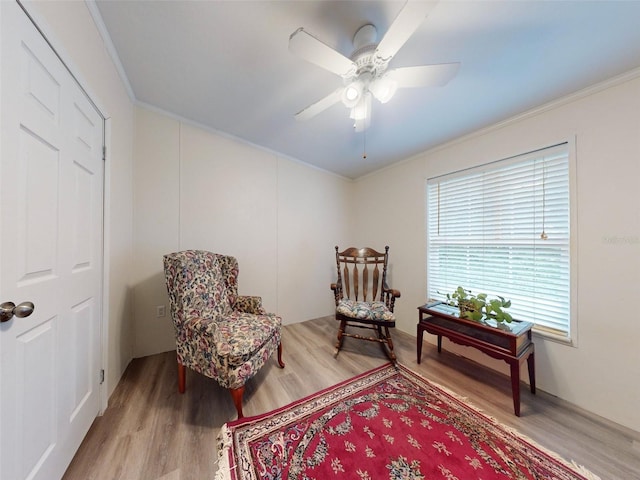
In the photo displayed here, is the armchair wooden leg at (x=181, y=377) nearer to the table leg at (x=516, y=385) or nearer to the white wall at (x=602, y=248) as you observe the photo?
the table leg at (x=516, y=385)

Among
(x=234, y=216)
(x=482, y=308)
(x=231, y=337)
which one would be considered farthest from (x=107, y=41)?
(x=482, y=308)

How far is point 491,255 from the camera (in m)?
1.95

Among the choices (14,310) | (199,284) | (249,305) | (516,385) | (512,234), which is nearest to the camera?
(14,310)

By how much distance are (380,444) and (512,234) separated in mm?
1896

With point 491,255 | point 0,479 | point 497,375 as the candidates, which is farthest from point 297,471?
point 491,255

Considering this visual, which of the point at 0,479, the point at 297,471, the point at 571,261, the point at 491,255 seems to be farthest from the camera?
the point at 491,255

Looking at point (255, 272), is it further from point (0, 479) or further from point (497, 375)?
point (497, 375)

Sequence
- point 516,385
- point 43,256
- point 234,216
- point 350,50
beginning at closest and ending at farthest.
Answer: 1. point 43,256
2. point 350,50
3. point 516,385
4. point 234,216

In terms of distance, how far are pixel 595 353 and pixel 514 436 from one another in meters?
0.83

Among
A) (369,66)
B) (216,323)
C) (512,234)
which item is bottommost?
(216,323)

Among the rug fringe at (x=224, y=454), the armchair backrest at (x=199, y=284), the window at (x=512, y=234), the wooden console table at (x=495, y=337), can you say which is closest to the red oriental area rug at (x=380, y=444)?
the rug fringe at (x=224, y=454)

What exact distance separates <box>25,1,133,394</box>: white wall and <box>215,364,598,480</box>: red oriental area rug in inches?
43.8

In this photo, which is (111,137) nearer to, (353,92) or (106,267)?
(106,267)

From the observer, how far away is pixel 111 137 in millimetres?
1438
